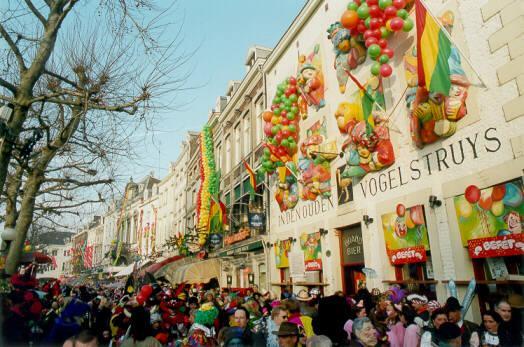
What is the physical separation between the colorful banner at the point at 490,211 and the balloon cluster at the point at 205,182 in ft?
59.9

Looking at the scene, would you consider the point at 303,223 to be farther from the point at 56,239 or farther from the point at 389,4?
the point at 56,239

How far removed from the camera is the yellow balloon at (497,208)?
6.85 metres

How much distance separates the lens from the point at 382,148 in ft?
32.9

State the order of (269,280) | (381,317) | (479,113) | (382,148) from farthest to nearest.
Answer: (269,280)
(382,148)
(479,113)
(381,317)

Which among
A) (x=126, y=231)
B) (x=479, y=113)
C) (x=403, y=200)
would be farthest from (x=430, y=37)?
(x=126, y=231)

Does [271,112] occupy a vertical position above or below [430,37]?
above

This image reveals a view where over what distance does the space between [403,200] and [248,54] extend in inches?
655

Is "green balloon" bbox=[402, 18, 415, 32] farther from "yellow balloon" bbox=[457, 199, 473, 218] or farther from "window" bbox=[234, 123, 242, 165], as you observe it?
"window" bbox=[234, 123, 242, 165]

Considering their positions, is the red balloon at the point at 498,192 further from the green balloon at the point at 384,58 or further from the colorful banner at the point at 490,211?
the green balloon at the point at 384,58

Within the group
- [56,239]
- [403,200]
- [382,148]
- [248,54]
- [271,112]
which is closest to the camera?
[403,200]

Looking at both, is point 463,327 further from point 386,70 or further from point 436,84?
point 386,70

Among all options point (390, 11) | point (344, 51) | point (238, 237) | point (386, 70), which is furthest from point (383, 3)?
point (238, 237)

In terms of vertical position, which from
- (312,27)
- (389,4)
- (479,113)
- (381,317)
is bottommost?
(381,317)

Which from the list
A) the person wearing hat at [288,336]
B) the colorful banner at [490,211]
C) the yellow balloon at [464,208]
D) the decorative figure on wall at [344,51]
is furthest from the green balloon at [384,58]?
the person wearing hat at [288,336]
